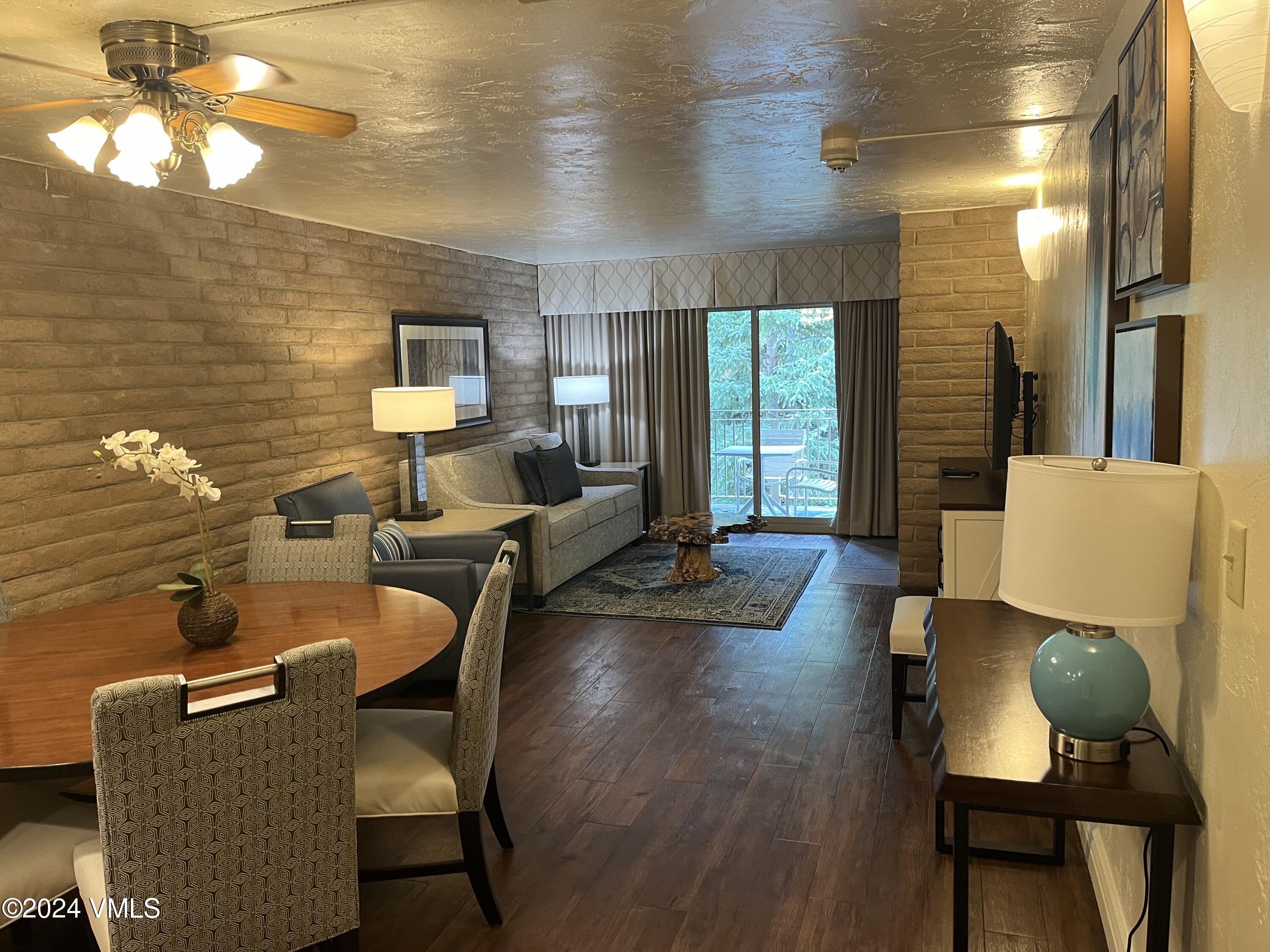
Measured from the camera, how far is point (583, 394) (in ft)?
24.5

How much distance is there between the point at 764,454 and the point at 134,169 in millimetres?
6263

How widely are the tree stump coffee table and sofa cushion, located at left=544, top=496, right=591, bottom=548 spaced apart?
504 mm

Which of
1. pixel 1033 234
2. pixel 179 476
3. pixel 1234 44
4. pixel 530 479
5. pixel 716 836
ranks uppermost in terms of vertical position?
pixel 1033 234

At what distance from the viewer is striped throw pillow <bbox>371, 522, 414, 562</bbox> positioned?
428cm

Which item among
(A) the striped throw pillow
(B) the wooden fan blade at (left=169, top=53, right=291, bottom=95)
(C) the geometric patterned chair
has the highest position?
(B) the wooden fan blade at (left=169, top=53, right=291, bottom=95)

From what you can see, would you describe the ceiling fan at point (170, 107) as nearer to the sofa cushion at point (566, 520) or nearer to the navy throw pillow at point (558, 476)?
the sofa cushion at point (566, 520)

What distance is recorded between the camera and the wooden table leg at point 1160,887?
1.53 m

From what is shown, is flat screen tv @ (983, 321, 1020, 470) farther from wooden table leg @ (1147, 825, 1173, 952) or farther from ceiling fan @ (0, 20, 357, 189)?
ceiling fan @ (0, 20, 357, 189)

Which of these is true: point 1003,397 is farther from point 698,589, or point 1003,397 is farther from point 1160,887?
point 698,589

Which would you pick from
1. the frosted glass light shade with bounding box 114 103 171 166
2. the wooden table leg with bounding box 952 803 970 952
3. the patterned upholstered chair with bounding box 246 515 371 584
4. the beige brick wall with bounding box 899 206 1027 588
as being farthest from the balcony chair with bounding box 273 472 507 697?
the beige brick wall with bounding box 899 206 1027 588

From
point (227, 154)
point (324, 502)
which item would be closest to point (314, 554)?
point (324, 502)

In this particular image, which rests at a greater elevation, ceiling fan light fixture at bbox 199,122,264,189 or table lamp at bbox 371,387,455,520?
ceiling fan light fixture at bbox 199,122,264,189

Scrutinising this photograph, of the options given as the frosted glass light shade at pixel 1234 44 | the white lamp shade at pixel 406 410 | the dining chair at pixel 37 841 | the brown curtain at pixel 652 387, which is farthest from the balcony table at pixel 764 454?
the frosted glass light shade at pixel 1234 44

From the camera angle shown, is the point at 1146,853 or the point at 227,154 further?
the point at 227,154
